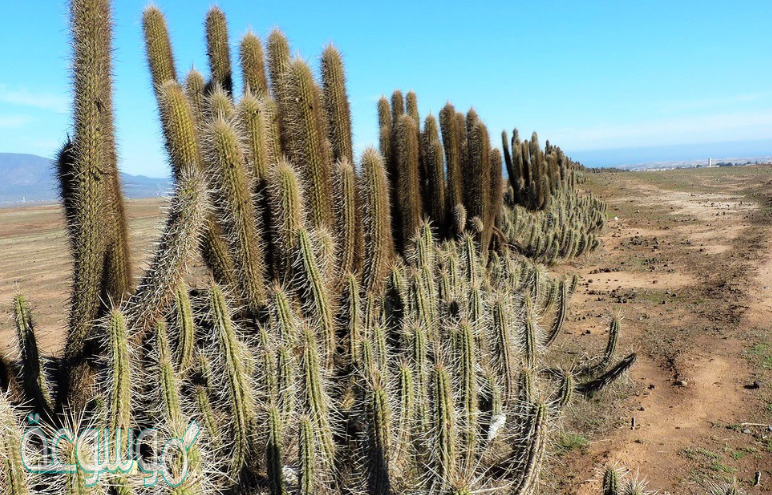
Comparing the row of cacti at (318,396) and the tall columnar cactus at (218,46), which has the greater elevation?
the tall columnar cactus at (218,46)

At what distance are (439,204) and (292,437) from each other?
529 cm

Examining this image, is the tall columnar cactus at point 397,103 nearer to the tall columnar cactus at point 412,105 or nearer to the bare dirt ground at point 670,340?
the tall columnar cactus at point 412,105

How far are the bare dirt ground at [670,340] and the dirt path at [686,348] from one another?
0.02 metres

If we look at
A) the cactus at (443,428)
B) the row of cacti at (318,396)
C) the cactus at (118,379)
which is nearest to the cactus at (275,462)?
the row of cacti at (318,396)

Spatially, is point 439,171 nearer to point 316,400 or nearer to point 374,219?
point 374,219

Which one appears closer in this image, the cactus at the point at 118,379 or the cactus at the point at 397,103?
the cactus at the point at 118,379

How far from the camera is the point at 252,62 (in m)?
5.56

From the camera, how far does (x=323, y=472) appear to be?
3.29m

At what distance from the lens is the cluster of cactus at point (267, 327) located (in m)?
3.12

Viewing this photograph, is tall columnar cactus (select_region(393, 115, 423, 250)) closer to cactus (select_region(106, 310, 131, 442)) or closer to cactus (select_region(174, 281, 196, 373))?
cactus (select_region(174, 281, 196, 373))

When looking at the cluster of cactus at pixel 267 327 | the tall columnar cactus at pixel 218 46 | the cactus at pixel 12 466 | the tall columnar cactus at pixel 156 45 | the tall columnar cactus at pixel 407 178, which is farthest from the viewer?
the tall columnar cactus at pixel 407 178

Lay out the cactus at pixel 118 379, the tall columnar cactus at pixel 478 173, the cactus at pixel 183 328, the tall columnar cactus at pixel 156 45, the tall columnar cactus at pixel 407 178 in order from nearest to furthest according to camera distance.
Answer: the cactus at pixel 118 379
the cactus at pixel 183 328
the tall columnar cactus at pixel 156 45
the tall columnar cactus at pixel 407 178
the tall columnar cactus at pixel 478 173

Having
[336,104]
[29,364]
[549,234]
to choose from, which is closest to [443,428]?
[29,364]

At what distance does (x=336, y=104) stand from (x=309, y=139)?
2.59 ft
